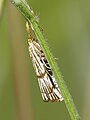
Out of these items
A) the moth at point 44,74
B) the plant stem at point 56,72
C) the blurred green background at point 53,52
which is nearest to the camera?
the plant stem at point 56,72

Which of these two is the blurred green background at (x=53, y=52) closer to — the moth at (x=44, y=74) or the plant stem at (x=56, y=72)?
the moth at (x=44, y=74)

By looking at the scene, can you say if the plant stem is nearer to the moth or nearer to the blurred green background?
the moth

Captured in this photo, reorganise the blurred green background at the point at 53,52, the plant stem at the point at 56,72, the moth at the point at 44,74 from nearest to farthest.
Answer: the plant stem at the point at 56,72 → the moth at the point at 44,74 → the blurred green background at the point at 53,52

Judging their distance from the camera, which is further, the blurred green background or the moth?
the blurred green background

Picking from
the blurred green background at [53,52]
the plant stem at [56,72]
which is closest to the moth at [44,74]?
the plant stem at [56,72]

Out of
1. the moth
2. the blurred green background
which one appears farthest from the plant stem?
the blurred green background

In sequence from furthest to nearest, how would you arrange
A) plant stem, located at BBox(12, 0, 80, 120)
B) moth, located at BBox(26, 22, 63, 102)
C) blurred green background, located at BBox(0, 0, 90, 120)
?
1. blurred green background, located at BBox(0, 0, 90, 120)
2. moth, located at BBox(26, 22, 63, 102)
3. plant stem, located at BBox(12, 0, 80, 120)

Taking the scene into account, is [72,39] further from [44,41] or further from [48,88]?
[44,41]
